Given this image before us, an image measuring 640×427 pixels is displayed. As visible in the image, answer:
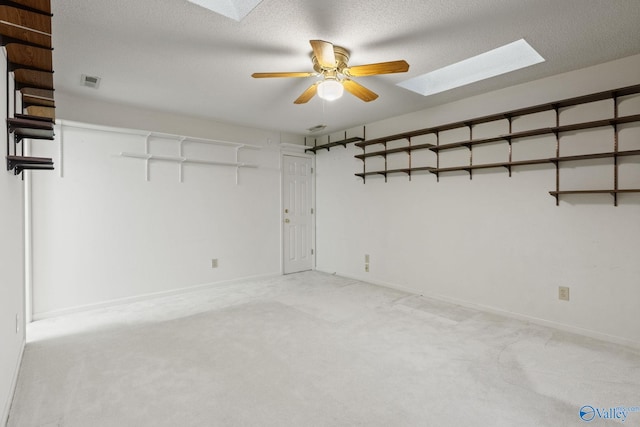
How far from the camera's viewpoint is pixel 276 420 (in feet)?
5.77

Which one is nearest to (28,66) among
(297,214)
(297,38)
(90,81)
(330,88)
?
(90,81)

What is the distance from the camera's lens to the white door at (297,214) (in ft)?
17.7

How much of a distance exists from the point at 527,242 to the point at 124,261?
442cm

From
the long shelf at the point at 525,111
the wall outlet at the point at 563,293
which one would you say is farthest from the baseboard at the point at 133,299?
the wall outlet at the point at 563,293

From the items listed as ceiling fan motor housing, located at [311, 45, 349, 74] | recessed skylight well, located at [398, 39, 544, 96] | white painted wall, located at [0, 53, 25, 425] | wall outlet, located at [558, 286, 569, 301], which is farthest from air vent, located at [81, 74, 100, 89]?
wall outlet, located at [558, 286, 569, 301]

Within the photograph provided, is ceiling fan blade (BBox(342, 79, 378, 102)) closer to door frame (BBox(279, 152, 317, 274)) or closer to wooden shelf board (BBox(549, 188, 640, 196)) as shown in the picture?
wooden shelf board (BBox(549, 188, 640, 196))

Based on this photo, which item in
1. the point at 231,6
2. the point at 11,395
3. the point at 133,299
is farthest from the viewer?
the point at 133,299

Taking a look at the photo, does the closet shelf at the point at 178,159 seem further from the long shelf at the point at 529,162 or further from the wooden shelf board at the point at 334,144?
the long shelf at the point at 529,162

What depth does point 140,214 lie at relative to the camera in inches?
156

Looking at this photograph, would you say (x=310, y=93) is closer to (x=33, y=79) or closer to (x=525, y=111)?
(x=33, y=79)

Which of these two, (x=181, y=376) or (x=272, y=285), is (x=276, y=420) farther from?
(x=272, y=285)

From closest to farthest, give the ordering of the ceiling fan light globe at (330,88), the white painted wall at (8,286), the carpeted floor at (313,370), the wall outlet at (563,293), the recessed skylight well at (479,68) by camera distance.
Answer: the white painted wall at (8,286), the carpeted floor at (313,370), the ceiling fan light globe at (330,88), the recessed skylight well at (479,68), the wall outlet at (563,293)

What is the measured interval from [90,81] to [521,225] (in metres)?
4.43

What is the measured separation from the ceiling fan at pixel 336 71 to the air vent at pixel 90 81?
1.77m
